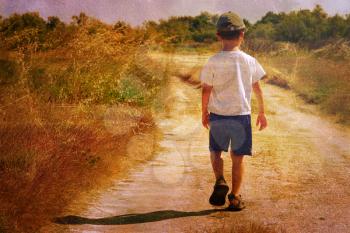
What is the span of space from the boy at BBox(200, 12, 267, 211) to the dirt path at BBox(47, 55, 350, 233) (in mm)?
306

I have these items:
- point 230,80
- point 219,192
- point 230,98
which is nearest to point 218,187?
point 219,192

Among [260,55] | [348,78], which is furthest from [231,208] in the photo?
[260,55]

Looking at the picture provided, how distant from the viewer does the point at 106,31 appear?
32.1ft

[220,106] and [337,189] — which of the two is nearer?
[220,106]

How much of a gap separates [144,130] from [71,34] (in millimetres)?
2029

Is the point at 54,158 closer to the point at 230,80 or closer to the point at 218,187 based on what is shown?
the point at 218,187

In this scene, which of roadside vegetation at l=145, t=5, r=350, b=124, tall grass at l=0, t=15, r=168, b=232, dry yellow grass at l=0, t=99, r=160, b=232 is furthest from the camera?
roadside vegetation at l=145, t=5, r=350, b=124

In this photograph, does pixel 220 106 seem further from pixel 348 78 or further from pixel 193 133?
pixel 348 78

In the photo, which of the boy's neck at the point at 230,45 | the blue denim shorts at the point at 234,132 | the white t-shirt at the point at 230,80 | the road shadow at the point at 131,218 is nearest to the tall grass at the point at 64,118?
the road shadow at the point at 131,218

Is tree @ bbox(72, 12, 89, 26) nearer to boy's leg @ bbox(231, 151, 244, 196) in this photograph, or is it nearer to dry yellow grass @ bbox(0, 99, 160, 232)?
dry yellow grass @ bbox(0, 99, 160, 232)

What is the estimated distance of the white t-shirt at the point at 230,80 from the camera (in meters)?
5.05

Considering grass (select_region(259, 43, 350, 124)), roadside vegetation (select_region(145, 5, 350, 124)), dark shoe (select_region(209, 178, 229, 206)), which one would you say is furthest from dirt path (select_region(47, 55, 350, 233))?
grass (select_region(259, 43, 350, 124))

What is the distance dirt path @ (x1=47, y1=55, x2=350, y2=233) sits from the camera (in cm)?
466

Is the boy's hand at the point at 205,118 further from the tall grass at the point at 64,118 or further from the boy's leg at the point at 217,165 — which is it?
the tall grass at the point at 64,118
